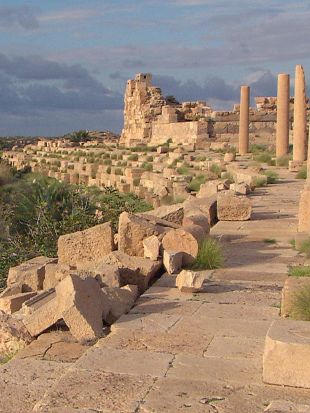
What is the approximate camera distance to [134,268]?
761cm

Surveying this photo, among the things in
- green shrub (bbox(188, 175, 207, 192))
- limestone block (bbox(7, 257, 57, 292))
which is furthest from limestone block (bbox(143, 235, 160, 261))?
green shrub (bbox(188, 175, 207, 192))

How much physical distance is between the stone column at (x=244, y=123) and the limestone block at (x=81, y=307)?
28414mm

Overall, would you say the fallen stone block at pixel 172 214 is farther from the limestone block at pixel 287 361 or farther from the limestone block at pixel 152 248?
the limestone block at pixel 287 361

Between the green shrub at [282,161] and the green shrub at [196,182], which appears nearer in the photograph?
the green shrub at [196,182]

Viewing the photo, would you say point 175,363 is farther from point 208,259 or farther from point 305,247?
point 305,247

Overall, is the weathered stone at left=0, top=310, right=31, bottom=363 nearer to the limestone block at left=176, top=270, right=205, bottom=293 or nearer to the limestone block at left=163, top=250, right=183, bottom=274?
the limestone block at left=176, top=270, right=205, bottom=293

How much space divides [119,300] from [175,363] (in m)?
1.56

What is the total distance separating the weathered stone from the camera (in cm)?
604

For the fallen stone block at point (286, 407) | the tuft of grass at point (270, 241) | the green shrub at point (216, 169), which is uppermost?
the green shrub at point (216, 169)

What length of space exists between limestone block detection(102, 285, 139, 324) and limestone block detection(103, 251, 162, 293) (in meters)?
0.46

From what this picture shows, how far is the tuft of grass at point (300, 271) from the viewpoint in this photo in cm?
761

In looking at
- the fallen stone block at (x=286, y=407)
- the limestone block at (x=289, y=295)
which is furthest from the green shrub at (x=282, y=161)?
the fallen stone block at (x=286, y=407)

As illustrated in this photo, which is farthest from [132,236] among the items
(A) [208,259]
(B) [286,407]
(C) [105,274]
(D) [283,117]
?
(D) [283,117]

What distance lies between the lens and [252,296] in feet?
23.4
